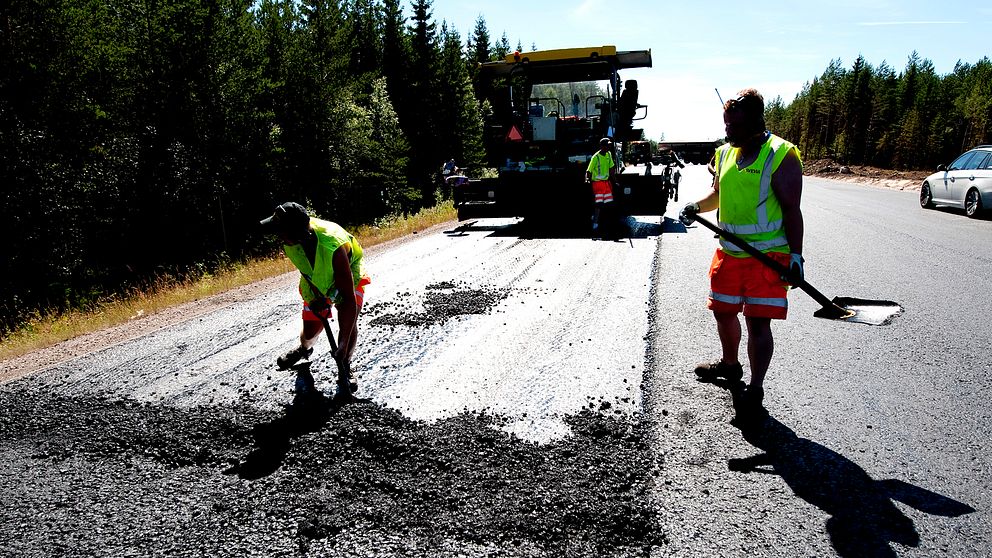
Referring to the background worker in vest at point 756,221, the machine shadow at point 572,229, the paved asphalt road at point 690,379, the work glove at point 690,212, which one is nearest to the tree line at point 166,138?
the machine shadow at point 572,229

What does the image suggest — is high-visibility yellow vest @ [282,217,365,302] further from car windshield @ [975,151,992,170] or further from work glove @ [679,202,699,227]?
car windshield @ [975,151,992,170]

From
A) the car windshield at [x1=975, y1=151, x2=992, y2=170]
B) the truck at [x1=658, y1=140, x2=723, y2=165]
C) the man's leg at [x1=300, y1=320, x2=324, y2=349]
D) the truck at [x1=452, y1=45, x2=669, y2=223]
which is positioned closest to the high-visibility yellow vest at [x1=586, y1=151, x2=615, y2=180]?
the truck at [x1=452, y1=45, x2=669, y2=223]

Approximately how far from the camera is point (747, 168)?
9.96 ft

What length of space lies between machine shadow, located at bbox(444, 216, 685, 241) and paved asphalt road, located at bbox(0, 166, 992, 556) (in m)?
2.59

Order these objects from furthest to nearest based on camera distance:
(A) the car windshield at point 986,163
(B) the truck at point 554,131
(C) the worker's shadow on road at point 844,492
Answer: (A) the car windshield at point 986,163
(B) the truck at point 554,131
(C) the worker's shadow on road at point 844,492

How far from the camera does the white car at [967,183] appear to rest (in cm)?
1264

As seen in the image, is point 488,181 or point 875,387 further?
point 488,181

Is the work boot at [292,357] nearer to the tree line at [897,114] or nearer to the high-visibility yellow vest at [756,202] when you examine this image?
the high-visibility yellow vest at [756,202]

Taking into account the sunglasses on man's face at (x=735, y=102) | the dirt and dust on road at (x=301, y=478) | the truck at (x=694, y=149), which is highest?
the truck at (x=694, y=149)

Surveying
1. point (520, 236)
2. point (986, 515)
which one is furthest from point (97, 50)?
point (986, 515)

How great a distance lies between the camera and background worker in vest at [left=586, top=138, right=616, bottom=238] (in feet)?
32.3

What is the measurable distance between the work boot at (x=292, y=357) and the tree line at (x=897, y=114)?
210ft

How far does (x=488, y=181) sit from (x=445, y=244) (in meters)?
2.33

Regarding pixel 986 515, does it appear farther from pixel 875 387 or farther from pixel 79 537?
pixel 79 537
